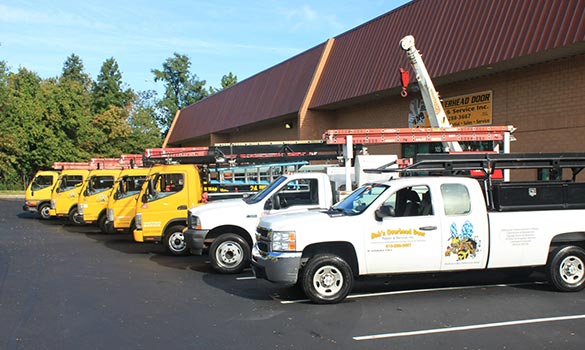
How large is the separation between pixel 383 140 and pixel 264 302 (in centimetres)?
546

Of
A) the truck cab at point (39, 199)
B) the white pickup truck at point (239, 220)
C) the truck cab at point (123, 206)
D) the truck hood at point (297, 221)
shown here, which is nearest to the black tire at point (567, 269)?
the truck hood at point (297, 221)

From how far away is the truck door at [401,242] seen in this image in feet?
24.3

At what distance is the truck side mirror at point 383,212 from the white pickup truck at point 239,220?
8.77ft

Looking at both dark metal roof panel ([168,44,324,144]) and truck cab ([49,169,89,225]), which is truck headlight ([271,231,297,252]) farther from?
dark metal roof panel ([168,44,324,144])

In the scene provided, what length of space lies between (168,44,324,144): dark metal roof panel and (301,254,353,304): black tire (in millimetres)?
17422

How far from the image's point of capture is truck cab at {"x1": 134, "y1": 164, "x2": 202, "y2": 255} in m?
12.2

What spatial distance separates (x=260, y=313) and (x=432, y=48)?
12.4m

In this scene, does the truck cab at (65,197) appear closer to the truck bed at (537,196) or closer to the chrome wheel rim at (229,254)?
the chrome wheel rim at (229,254)

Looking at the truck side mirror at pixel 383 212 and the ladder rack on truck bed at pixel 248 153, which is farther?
the ladder rack on truck bed at pixel 248 153

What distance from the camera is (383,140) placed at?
11.7m

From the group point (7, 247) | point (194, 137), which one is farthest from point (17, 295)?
point (194, 137)

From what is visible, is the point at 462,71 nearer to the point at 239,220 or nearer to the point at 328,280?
the point at 239,220

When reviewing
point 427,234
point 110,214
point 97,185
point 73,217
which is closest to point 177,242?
point 110,214

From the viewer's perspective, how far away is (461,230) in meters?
7.58
